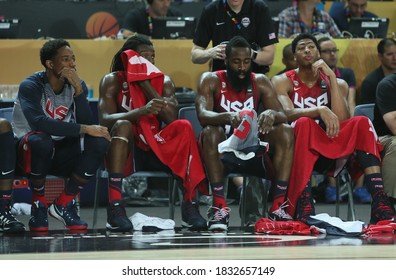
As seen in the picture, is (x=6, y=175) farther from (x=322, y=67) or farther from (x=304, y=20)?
(x=304, y=20)

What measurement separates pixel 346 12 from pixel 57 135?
499 cm

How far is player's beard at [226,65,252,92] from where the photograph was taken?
6680 millimetres

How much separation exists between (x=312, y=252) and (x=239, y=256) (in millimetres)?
461

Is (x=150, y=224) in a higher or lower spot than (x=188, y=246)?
lower

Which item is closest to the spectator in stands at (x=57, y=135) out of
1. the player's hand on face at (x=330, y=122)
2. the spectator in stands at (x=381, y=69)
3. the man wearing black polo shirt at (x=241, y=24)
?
the man wearing black polo shirt at (x=241, y=24)

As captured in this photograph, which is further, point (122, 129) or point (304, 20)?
point (304, 20)

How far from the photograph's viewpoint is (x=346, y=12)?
10.3 m

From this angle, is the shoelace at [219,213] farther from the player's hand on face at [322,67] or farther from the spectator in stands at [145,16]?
the spectator in stands at [145,16]

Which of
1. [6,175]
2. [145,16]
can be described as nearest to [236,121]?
[6,175]

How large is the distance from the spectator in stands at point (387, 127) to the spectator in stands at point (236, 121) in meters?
0.81

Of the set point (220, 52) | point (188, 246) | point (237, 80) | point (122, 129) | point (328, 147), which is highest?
point (220, 52)

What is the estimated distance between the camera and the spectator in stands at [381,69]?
8695mm

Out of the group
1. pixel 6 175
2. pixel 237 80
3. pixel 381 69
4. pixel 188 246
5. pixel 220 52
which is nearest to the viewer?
pixel 188 246

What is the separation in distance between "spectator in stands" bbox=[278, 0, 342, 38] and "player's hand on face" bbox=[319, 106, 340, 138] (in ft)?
10.1
